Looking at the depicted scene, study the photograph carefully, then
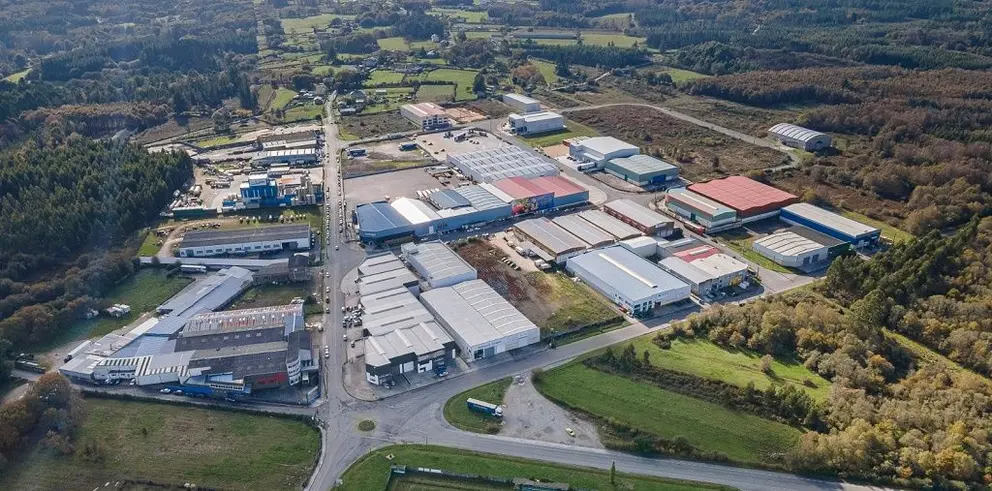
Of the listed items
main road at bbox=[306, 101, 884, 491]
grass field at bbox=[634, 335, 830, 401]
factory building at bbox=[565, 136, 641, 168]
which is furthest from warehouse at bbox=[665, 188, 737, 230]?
grass field at bbox=[634, 335, 830, 401]

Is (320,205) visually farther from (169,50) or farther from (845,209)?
(169,50)

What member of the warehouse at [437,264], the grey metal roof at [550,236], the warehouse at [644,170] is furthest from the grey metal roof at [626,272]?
the warehouse at [644,170]

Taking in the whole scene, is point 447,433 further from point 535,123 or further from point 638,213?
point 535,123

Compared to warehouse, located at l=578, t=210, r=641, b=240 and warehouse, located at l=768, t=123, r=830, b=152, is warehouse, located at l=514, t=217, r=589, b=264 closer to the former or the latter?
warehouse, located at l=578, t=210, r=641, b=240

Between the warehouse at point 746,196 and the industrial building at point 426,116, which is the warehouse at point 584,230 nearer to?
the warehouse at point 746,196

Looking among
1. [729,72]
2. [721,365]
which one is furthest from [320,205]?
[729,72]

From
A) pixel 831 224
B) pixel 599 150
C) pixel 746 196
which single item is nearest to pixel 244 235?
pixel 599 150

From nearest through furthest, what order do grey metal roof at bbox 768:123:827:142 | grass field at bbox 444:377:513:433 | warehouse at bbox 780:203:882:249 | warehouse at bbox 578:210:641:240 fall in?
grass field at bbox 444:377:513:433 < warehouse at bbox 780:203:882:249 < warehouse at bbox 578:210:641:240 < grey metal roof at bbox 768:123:827:142
